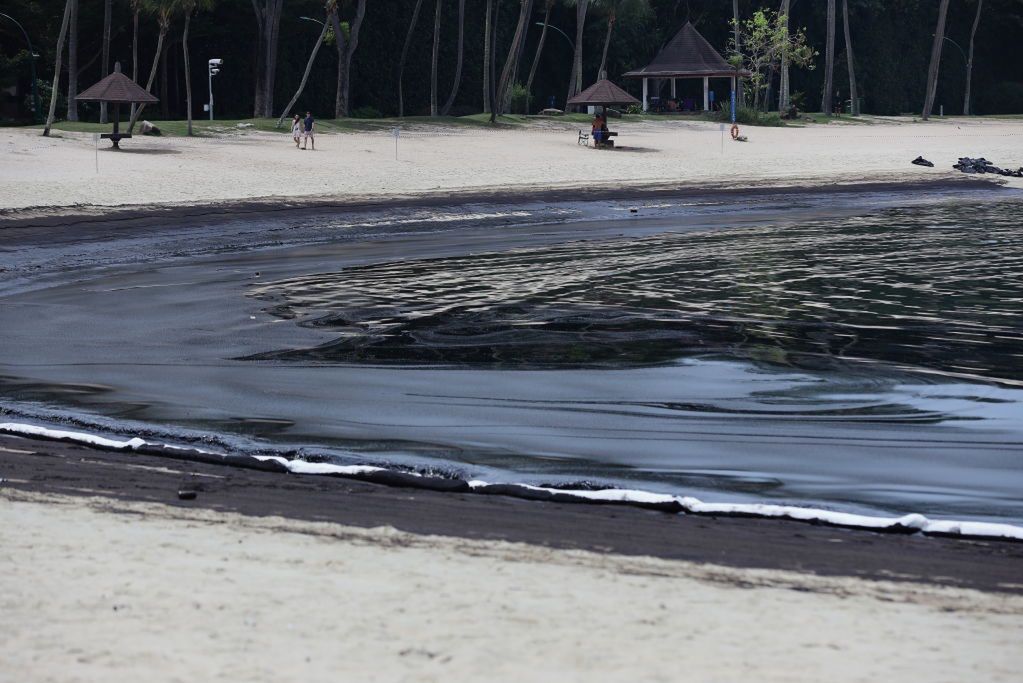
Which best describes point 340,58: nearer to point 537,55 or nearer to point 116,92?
point 116,92

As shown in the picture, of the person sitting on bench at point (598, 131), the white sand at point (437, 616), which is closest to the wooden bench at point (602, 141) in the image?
the person sitting on bench at point (598, 131)

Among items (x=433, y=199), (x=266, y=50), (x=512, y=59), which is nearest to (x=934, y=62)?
(x=512, y=59)

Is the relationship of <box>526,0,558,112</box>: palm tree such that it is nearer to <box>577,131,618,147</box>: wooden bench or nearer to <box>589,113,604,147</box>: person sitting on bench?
<box>577,131,618,147</box>: wooden bench

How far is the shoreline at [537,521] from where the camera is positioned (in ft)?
19.4

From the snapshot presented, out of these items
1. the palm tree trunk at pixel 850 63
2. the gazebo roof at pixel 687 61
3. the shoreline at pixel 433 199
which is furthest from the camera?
the palm tree trunk at pixel 850 63

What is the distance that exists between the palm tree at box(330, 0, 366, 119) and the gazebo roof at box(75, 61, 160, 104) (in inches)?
396

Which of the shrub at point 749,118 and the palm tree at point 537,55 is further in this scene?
the shrub at point 749,118

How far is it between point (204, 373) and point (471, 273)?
25.3ft

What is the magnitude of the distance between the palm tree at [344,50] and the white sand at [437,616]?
41007 mm

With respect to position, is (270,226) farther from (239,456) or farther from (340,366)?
(239,456)

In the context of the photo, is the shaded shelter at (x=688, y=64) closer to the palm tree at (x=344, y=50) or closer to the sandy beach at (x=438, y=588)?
the palm tree at (x=344, y=50)

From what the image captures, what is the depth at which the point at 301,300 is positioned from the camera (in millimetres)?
16016

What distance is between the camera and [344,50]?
47375 mm

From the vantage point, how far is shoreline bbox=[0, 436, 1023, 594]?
19.4 ft
